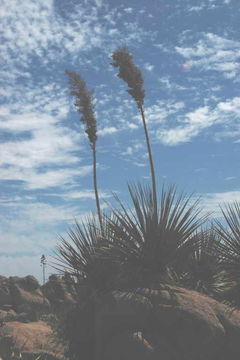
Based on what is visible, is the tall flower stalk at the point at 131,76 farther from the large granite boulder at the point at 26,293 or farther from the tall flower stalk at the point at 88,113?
the large granite boulder at the point at 26,293

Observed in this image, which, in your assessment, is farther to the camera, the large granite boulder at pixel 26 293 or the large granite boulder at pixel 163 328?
the large granite boulder at pixel 26 293

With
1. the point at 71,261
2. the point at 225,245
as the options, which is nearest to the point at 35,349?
the point at 71,261

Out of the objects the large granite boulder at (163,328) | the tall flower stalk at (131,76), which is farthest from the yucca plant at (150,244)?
the tall flower stalk at (131,76)

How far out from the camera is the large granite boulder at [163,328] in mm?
7344

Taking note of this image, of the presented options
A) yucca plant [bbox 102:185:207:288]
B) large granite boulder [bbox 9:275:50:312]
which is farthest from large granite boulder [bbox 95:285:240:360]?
large granite boulder [bbox 9:275:50:312]

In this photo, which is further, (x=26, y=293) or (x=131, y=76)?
(x=26, y=293)

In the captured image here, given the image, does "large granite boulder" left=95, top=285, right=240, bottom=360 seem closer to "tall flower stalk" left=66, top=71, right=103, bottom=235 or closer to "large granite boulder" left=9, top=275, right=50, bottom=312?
"tall flower stalk" left=66, top=71, right=103, bottom=235

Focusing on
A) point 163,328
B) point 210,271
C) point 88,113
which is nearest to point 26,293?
point 88,113

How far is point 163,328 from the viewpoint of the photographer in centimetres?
757

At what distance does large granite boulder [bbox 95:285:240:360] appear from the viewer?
7344mm

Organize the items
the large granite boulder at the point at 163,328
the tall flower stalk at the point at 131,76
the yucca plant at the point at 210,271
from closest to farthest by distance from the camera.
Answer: the large granite boulder at the point at 163,328
the yucca plant at the point at 210,271
the tall flower stalk at the point at 131,76

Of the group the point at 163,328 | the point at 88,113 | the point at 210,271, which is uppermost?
the point at 88,113

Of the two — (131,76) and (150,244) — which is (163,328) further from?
(131,76)

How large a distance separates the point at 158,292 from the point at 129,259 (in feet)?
3.74
